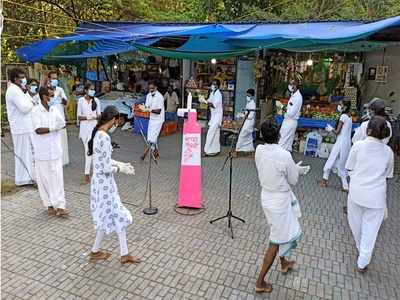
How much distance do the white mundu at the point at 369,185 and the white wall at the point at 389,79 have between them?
6.96 metres

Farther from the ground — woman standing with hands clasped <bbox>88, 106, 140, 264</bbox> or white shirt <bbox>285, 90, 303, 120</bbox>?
white shirt <bbox>285, 90, 303, 120</bbox>

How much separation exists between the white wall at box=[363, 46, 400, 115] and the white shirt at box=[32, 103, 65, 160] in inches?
324

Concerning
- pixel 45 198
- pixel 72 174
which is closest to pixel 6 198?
pixel 45 198

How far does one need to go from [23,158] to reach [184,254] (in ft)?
12.0

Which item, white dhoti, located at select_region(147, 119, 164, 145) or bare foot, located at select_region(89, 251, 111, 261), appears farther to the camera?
white dhoti, located at select_region(147, 119, 164, 145)

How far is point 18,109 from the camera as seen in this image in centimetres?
581

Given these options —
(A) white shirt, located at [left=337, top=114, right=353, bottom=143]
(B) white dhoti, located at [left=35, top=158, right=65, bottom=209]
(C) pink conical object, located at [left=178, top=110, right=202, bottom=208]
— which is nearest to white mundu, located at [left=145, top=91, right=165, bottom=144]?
(C) pink conical object, located at [left=178, top=110, right=202, bottom=208]

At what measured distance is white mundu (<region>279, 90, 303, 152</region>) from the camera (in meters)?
7.79

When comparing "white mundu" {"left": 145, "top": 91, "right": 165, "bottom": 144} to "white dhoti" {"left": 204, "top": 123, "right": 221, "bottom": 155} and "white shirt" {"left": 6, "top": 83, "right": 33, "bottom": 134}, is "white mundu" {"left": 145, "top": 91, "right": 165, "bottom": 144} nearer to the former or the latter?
"white dhoti" {"left": 204, "top": 123, "right": 221, "bottom": 155}

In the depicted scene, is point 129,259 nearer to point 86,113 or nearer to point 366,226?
point 366,226

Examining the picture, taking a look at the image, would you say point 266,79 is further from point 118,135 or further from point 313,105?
point 118,135

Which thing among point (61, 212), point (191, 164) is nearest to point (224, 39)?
point (191, 164)

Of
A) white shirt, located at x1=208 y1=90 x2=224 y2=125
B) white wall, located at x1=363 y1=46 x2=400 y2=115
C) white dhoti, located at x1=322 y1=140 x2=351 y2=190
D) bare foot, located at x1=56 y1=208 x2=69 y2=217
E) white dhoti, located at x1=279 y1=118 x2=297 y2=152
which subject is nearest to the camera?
bare foot, located at x1=56 y1=208 x2=69 y2=217

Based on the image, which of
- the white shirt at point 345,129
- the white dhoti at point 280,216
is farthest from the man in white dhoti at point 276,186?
the white shirt at point 345,129
